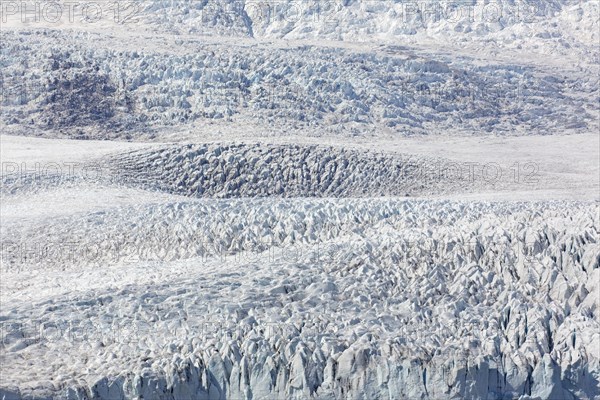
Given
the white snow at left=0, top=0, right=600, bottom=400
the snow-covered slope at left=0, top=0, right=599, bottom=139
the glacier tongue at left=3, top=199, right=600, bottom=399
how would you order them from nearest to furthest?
the glacier tongue at left=3, top=199, right=600, bottom=399 → the white snow at left=0, top=0, right=600, bottom=400 → the snow-covered slope at left=0, top=0, right=599, bottom=139

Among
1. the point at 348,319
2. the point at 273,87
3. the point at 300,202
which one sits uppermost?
the point at 273,87

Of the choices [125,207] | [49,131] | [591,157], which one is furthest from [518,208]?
[49,131]

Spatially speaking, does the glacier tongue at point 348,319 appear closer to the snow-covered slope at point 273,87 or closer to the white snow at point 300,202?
the white snow at point 300,202

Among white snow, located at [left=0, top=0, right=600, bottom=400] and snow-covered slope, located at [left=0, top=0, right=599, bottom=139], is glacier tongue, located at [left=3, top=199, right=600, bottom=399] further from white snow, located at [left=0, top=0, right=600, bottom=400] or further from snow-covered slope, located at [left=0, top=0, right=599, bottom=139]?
snow-covered slope, located at [left=0, top=0, right=599, bottom=139]

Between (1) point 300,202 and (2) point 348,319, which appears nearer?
(2) point 348,319

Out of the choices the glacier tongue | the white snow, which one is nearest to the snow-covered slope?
the white snow

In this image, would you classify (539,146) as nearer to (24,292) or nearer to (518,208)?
(518,208)

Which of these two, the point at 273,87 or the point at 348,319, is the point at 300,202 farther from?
the point at 273,87

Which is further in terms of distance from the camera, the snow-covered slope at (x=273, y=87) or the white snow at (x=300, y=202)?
the snow-covered slope at (x=273, y=87)

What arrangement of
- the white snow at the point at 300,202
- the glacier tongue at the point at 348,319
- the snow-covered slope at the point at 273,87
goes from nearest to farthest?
the glacier tongue at the point at 348,319 < the white snow at the point at 300,202 < the snow-covered slope at the point at 273,87

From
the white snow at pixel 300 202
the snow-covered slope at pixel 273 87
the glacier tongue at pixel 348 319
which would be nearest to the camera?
the glacier tongue at pixel 348 319

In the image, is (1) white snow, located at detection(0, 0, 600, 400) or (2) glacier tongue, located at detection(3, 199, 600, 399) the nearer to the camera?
(2) glacier tongue, located at detection(3, 199, 600, 399)

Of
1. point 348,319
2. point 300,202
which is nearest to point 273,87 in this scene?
point 300,202

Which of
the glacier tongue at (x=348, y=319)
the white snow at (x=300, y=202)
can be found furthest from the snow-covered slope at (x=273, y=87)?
the glacier tongue at (x=348, y=319)
